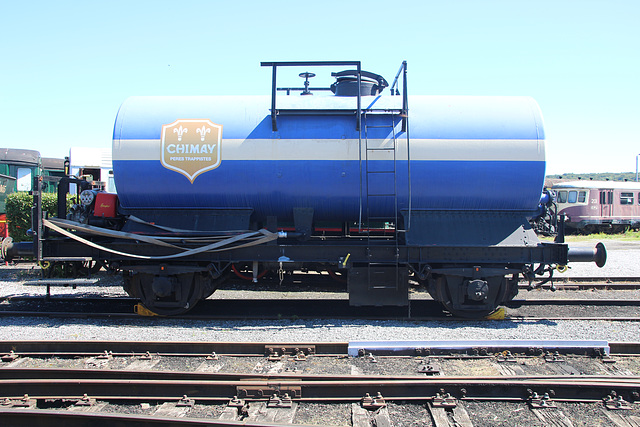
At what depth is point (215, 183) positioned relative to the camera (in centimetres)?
757

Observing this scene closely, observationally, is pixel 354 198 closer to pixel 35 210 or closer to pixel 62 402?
pixel 62 402

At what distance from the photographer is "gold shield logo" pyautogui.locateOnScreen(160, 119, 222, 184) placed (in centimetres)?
750

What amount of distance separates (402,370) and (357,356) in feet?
2.36

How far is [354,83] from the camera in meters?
8.36

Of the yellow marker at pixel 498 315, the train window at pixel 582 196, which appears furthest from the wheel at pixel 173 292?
the train window at pixel 582 196

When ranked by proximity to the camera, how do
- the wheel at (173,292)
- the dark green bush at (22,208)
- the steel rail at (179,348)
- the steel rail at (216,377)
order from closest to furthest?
1. the steel rail at (216,377)
2. the steel rail at (179,348)
3. the wheel at (173,292)
4. the dark green bush at (22,208)

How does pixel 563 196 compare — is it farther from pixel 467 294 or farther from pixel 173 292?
pixel 173 292

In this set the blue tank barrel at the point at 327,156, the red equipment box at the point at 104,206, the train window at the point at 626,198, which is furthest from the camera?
the train window at the point at 626,198

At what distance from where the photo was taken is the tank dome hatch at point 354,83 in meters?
8.34

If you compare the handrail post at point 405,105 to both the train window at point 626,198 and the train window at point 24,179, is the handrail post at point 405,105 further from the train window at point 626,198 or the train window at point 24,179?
the train window at point 626,198

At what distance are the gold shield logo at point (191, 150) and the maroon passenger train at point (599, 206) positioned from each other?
90.7ft

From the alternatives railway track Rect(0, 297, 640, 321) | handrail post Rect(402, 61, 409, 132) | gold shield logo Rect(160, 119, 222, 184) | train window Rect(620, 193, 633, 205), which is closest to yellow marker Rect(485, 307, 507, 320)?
railway track Rect(0, 297, 640, 321)

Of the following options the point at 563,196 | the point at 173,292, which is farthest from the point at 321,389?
the point at 563,196

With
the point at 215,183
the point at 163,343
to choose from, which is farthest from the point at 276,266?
A: the point at 163,343
